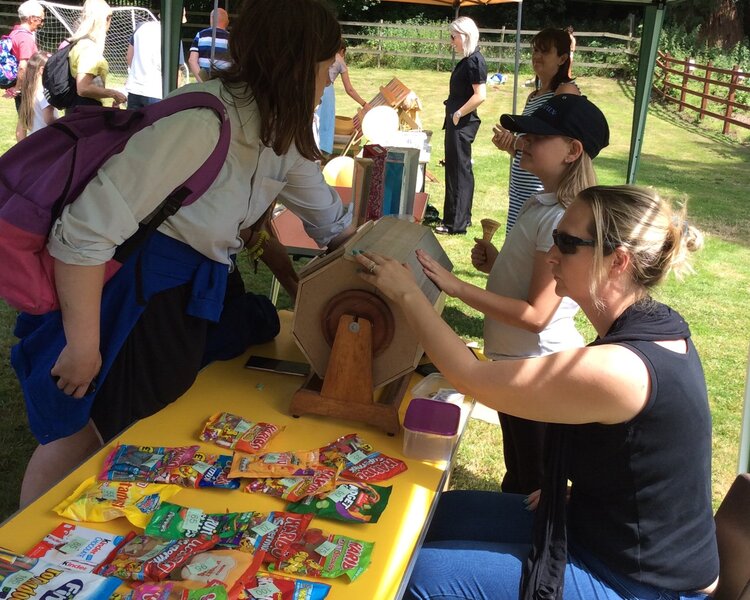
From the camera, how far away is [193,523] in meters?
1.26

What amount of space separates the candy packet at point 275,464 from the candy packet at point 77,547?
0.25 m

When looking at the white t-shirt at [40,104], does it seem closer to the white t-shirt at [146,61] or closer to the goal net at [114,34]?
the white t-shirt at [146,61]

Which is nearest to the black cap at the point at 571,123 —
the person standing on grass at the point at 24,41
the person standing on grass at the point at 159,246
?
the person standing on grass at the point at 159,246

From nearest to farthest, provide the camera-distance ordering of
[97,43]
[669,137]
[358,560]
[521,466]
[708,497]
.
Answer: [358,560], [708,497], [521,466], [97,43], [669,137]

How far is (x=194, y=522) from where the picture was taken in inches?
49.7

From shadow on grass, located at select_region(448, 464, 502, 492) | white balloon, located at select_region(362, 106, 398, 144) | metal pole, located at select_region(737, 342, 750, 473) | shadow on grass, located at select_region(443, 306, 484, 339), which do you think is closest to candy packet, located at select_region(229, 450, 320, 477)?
metal pole, located at select_region(737, 342, 750, 473)

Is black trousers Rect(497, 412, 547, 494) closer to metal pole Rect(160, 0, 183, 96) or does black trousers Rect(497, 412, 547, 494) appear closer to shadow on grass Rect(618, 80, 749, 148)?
metal pole Rect(160, 0, 183, 96)

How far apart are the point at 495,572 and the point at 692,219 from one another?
23.3 feet

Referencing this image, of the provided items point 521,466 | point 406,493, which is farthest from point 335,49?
point 521,466

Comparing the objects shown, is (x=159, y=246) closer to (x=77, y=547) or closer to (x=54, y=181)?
(x=54, y=181)

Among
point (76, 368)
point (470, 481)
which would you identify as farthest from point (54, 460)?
point (470, 481)

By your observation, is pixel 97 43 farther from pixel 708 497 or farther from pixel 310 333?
pixel 708 497

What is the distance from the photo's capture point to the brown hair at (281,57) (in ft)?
4.69

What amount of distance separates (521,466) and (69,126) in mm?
Result: 1481
